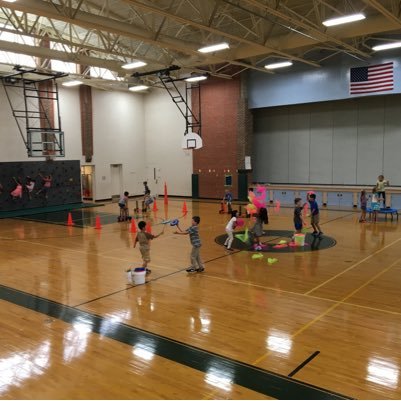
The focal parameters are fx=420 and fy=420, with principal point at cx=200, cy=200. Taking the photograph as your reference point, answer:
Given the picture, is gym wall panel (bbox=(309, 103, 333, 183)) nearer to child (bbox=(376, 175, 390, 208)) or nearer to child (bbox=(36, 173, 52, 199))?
child (bbox=(376, 175, 390, 208))

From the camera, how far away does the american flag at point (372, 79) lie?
63.7ft

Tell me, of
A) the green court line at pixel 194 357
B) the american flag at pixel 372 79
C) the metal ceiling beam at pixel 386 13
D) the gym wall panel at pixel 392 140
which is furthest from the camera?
the gym wall panel at pixel 392 140

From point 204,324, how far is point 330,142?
18165 millimetres

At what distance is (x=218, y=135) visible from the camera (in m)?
25.5

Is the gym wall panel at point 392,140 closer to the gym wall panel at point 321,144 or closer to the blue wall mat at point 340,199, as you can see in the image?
the blue wall mat at point 340,199

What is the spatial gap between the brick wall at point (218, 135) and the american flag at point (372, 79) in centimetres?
663

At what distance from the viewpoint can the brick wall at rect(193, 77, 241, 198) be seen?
2478cm

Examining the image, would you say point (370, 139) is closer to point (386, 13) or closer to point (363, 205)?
point (363, 205)

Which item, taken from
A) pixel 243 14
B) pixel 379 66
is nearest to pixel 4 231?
pixel 243 14

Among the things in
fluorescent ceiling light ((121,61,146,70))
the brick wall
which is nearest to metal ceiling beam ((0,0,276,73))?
fluorescent ceiling light ((121,61,146,70))

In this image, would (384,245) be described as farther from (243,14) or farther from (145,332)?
(243,14)

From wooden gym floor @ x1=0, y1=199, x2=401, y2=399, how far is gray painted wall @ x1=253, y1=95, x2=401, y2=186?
9701 mm

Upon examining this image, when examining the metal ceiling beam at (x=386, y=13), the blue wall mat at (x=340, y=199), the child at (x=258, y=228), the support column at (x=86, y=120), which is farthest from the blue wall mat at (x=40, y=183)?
the metal ceiling beam at (x=386, y=13)

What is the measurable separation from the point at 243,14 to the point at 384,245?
438 inches
